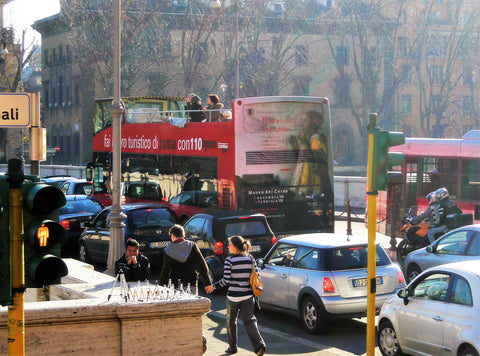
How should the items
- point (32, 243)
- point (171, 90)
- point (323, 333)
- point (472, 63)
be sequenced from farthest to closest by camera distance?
point (171, 90)
point (472, 63)
point (323, 333)
point (32, 243)

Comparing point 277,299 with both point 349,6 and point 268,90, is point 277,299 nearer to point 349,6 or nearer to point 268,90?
point 268,90

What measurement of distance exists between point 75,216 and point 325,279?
1110cm

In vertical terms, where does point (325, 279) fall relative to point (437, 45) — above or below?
below

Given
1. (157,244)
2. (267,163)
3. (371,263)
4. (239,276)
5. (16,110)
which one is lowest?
(157,244)

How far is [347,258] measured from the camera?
12469 mm

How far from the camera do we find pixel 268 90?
61750 mm

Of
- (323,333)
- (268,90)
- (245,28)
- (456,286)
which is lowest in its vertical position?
(323,333)

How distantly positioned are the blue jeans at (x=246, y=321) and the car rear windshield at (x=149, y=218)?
7912 millimetres

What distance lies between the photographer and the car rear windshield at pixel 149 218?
59.9ft

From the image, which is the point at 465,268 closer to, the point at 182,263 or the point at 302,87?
the point at 182,263

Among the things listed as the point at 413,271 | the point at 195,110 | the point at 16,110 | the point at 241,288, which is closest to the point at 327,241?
the point at 241,288

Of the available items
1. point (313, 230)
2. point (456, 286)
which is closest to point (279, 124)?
point (313, 230)

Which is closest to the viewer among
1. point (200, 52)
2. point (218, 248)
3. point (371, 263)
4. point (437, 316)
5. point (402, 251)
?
point (371, 263)

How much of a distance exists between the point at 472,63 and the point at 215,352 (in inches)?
2335
